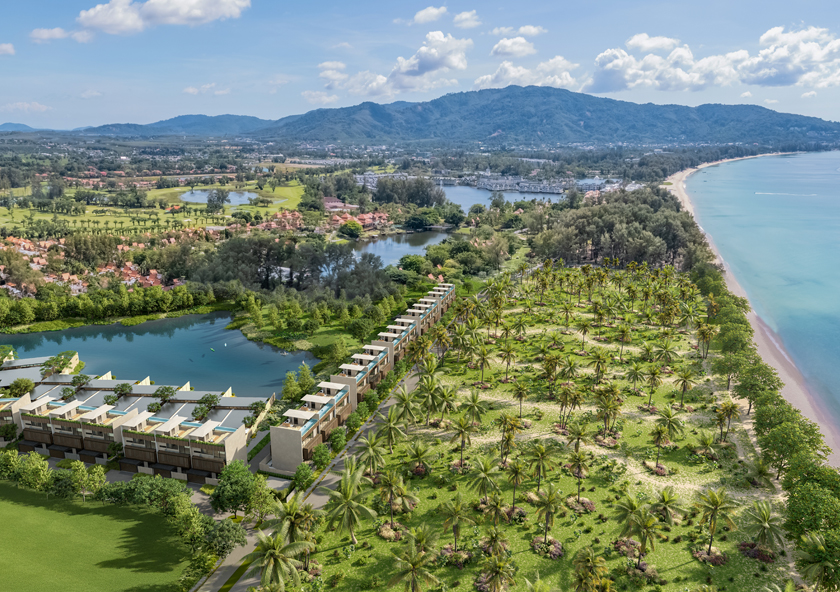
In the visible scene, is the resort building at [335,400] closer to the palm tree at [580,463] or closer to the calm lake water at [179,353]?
the calm lake water at [179,353]

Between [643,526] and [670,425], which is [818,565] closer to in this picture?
[643,526]

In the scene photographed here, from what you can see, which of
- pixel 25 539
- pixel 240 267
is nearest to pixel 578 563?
pixel 25 539

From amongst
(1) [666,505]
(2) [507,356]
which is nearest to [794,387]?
(2) [507,356]

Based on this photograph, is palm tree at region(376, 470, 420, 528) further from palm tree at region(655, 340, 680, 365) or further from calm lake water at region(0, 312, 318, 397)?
palm tree at region(655, 340, 680, 365)

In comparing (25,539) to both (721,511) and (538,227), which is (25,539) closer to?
(721,511)

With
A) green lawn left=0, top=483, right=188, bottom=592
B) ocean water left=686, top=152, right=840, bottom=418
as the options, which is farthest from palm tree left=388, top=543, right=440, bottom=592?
ocean water left=686, top=152, right=840, bottom=418

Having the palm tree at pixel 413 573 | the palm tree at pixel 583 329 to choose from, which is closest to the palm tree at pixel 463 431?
the palm tree at pixel 413 573
